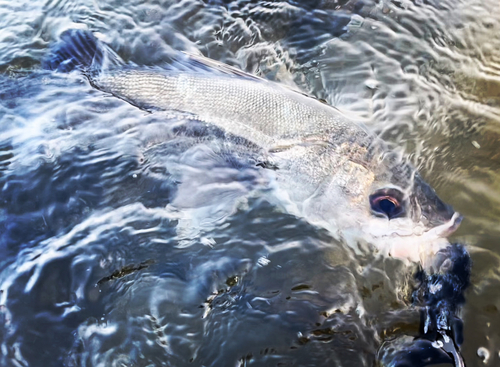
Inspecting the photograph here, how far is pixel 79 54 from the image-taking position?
3926 millimetres

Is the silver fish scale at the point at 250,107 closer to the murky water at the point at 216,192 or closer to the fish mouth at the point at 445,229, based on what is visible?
the murky water at the point at 216,192

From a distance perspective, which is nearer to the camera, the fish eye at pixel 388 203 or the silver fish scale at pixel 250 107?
the fish eye at pixel 388 203

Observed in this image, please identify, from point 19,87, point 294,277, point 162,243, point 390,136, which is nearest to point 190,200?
point 162,243

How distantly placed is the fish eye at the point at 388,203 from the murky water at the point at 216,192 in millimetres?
321

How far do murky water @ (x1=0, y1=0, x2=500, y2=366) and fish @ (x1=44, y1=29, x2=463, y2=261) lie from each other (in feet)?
0.47

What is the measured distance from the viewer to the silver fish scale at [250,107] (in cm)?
319

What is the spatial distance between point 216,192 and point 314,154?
0.85m

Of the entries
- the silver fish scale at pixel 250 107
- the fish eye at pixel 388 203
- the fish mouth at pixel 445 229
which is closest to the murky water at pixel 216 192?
the fish mouth at pixel 445 229

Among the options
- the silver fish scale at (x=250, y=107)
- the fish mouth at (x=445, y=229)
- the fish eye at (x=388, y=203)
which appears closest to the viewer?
the fish mouth at (x=445, y=229)

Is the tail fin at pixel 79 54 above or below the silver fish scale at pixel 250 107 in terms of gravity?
below

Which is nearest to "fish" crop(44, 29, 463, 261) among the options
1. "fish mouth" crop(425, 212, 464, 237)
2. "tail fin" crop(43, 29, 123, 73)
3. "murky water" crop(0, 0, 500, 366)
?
"fish mouth" crop(425, 212, 464, 237)

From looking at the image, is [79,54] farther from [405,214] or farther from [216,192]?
[405,214]

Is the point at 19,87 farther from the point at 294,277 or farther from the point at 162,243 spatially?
the point at 294,277

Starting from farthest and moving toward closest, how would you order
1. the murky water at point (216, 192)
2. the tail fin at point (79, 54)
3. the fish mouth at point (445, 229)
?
the tail fin at point (79, 54), the fish mouth at point (445, 229), the murky water at point (216, 192)
